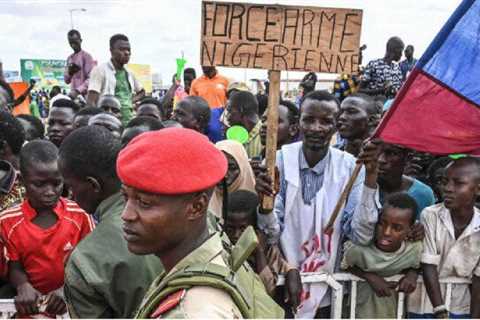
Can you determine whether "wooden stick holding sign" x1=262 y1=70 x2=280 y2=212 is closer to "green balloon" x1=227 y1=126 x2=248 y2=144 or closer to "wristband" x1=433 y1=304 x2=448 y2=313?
"wristband" x1=433 y1=304 x2=448 y2=313

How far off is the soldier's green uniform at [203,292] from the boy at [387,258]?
179 centimetres

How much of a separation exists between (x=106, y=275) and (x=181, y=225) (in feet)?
1.70

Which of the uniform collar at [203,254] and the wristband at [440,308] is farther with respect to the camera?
the wristband at [440,308]

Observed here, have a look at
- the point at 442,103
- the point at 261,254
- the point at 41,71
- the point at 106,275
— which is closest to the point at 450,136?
the point at 442,103

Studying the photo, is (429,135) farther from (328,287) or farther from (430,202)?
(328,287)

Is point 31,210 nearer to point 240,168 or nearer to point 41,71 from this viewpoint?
point 240,168

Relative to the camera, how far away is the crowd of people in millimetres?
1509

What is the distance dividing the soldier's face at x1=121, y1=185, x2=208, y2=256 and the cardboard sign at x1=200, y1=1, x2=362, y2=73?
4.91ft

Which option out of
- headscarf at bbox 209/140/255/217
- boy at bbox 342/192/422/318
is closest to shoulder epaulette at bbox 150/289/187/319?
boy at bbox 342/192/422/318

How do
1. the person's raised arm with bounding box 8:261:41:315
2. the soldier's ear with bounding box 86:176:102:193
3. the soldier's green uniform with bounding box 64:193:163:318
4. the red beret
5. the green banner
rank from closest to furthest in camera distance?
the red beret → the soldier's green uniform with bounding box 64:193:163:318 → the soldier's ear with bounding box 86:176:102:193 → the person's raised arm with bounding box 8:261:41:315 → the green banner

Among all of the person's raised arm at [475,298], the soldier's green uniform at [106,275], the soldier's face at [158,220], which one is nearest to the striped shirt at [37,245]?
the soldier's green uniform at [106,275]

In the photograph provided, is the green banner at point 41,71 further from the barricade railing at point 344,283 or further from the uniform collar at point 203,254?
the uniform collar at point 203,254

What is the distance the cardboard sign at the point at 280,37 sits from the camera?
2861 mm

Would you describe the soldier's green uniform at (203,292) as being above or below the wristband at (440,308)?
above
